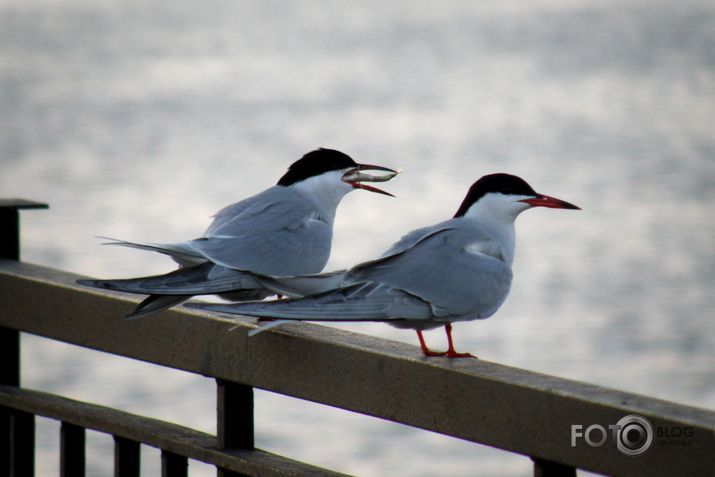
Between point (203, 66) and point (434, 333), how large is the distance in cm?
1737

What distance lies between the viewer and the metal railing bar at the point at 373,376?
2207 millimetres

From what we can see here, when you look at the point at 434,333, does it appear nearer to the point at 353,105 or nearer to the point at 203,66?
the point at 353,105

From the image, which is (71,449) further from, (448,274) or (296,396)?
(448,274)

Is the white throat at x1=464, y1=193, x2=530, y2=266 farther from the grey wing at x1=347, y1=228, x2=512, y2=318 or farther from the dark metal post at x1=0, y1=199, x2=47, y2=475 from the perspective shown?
the dark metal post at x1=0, y1=199, x2=47, y2=475

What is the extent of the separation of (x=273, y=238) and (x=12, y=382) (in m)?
0.71

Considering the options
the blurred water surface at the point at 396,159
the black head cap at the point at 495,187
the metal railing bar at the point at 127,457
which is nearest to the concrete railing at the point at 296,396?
the metal railing bar at the point at 127,457

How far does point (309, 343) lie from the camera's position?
8.93 ft

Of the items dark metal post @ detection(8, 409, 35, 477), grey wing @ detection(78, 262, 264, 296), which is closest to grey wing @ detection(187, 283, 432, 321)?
grey wing @ detection(78, 262, 264, 296)

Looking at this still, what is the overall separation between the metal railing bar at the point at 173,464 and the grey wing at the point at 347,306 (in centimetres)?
31

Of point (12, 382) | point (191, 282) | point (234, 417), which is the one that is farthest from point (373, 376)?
point (12, 382)

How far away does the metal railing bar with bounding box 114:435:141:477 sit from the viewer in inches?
118

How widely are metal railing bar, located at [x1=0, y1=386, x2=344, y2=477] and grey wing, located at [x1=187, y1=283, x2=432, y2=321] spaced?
0.27m

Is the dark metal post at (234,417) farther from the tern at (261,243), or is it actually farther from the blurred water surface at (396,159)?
the blurred water surface at (396,159)

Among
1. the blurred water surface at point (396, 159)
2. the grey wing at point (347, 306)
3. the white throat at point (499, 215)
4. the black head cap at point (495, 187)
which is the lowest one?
the blurred water surface at point (396, 159)
